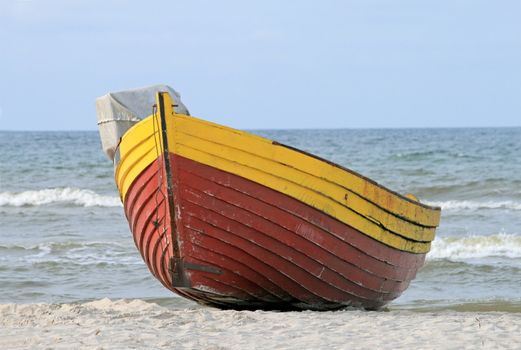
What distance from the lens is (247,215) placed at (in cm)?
638

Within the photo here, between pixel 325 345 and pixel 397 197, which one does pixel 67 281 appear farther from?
pixel 325 345

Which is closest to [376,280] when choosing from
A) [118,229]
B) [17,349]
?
[17,349]

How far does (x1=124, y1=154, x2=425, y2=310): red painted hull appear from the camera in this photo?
20.8 ft

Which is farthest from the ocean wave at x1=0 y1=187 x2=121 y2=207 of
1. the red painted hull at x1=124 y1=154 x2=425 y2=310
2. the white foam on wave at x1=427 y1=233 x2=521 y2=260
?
the red painted hull at x1=124 y1=154 x2=425 y2=310

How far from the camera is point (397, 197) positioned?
7.00m

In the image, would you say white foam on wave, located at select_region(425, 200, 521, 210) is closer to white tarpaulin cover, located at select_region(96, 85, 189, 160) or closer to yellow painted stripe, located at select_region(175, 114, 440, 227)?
yellow painted stripe, located at select_region(175, 114, 440, 227)

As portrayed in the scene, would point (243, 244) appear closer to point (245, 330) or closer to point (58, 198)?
point (245, 330)

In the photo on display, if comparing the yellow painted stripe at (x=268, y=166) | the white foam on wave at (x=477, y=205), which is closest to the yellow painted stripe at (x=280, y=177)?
the yellow painted stripe at (x=268, y=166)

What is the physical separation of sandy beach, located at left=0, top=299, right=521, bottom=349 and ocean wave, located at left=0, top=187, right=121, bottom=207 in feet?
45.5

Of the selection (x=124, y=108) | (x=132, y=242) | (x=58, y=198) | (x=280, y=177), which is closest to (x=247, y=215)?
(x=280, y=177)

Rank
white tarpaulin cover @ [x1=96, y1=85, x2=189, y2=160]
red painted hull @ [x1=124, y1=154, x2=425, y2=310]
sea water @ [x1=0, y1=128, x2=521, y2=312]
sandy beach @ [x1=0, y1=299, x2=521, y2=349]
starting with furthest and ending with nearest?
sea water @ [x1=0, y1=128, x2=521, y2=312]
white tarpaulin cover @ [x1=96, y1=85, x2=189, y2=160]
red painted hull @ [x1=124, y1=154, x2=425, y2=310]
sandy beach @ [x1=0, y1=299, x2=521, y2=349]

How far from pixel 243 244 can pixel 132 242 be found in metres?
6.93

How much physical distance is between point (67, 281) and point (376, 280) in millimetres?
4166

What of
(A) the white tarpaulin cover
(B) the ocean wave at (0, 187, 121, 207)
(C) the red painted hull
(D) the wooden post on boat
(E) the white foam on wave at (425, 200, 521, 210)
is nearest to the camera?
(D) the wooden post on boat
